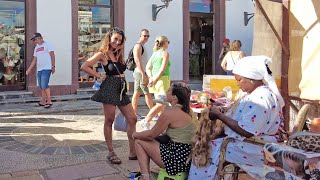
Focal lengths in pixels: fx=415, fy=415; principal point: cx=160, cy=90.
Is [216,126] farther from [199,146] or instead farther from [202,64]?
[202,64]

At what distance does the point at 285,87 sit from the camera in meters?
4.19

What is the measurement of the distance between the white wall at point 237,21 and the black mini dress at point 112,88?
31.3 ft

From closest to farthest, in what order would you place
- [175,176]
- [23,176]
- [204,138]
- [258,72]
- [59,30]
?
1. [258,72]
2. [204,138]
3. [175,176]
4. [23,176]
5. [59,30]

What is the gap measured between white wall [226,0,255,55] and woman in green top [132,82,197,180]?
33.9 ft

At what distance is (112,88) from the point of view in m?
4.67

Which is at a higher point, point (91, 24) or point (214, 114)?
point (91, 24)

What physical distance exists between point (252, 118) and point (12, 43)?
872 centimetres

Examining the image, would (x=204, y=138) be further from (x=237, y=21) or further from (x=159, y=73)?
(x=237, y=21)

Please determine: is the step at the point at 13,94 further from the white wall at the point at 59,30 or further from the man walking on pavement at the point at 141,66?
the man walking on pavement at the point at 141,66

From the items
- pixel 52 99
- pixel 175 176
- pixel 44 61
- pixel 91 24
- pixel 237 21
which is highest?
pixel 237 21

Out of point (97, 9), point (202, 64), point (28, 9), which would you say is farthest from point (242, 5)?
point (28, 9)

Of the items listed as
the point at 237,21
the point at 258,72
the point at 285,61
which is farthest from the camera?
the point at 237,21

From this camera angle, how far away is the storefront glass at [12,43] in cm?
1038

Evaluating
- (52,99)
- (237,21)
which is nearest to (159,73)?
(52,99)
